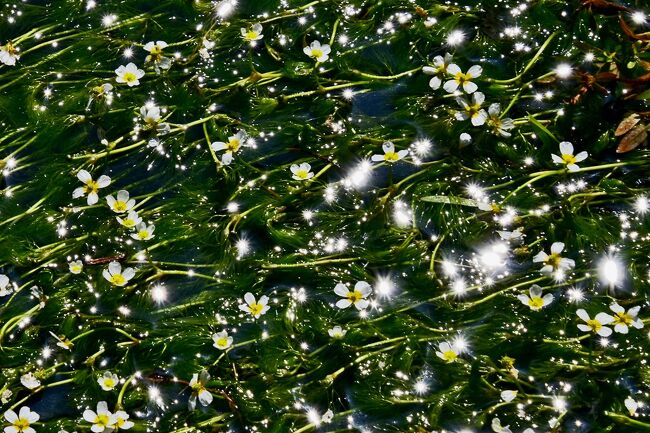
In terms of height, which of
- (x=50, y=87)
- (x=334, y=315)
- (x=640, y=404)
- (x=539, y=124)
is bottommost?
(x=640, y=404)

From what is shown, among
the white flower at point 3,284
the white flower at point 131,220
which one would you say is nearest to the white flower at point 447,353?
the white flower at point 131,220

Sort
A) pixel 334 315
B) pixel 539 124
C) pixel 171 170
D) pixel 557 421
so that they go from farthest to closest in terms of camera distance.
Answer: pixel 171 170, pixel 539 124, pixel 334 315, pixel 557 421

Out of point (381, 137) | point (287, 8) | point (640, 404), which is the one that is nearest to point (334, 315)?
point (381, 137)

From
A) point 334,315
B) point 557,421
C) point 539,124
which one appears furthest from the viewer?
point 539,124

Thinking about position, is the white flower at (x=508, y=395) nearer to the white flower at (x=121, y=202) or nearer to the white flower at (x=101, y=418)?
the white flower at (x=101, y=418)

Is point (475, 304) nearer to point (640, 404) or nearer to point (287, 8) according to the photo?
point (640, 404)

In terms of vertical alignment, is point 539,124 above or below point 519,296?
above
